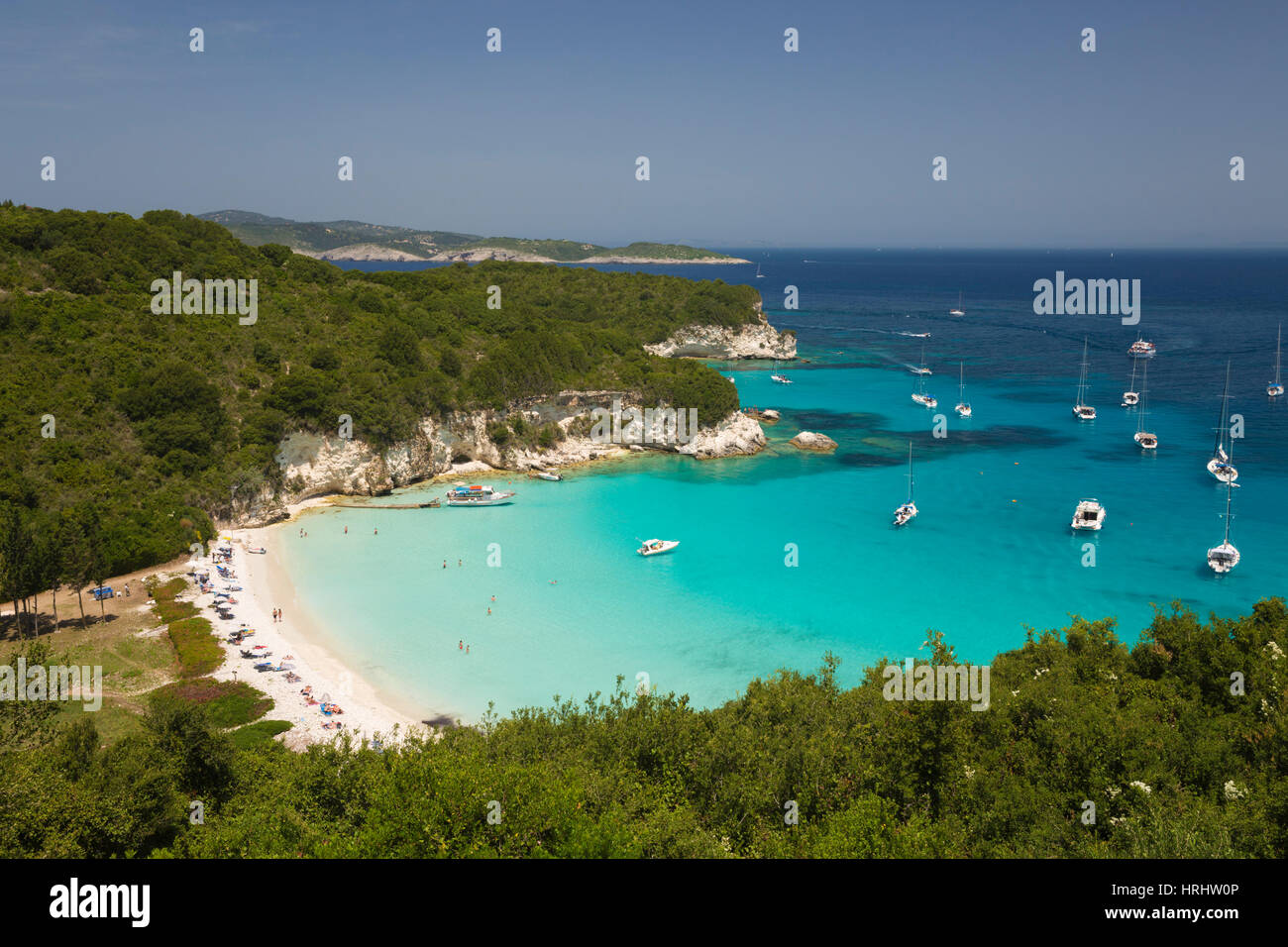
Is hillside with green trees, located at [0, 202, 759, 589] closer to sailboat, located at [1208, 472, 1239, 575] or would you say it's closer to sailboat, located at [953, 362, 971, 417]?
sailboat, located at [953, 362, 971, 417]

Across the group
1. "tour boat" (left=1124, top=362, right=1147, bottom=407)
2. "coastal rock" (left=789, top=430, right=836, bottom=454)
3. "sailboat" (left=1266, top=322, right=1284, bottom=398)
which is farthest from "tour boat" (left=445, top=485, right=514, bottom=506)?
"sailboat" (left=1266, top=322, right=1284, bottom=398)

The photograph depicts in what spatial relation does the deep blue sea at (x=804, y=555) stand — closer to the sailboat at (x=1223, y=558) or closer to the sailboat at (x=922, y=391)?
the sailboat at (x=1223, y=558)

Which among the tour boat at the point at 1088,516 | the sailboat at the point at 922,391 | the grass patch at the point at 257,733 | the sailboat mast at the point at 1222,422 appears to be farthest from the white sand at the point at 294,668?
the sailboat at the point at 922,391

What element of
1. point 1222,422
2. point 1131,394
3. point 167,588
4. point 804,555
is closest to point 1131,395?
point 1131,394

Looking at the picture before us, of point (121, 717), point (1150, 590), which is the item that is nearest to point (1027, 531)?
point (1150, 590)

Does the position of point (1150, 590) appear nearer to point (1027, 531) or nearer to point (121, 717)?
point (1027, 531)
